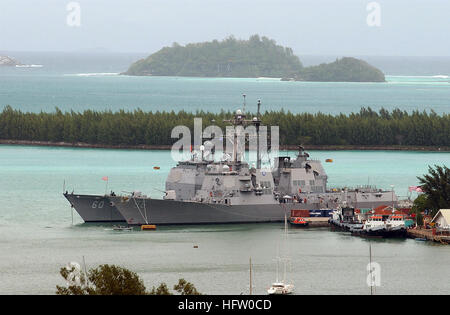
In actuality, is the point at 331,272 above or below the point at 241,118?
below

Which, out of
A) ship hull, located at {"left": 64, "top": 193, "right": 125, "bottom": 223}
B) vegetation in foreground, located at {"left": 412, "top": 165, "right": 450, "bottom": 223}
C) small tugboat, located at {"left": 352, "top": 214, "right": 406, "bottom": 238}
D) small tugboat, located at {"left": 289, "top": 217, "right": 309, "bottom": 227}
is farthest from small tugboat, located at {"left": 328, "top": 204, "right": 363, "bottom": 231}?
ship hull, located at {"left": 64, "top": 193, "right": 125, "bottom": 223}

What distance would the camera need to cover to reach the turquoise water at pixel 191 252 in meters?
46.3

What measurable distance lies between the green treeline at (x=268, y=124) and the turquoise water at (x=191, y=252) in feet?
97.1

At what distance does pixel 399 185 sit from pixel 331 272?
34542 mm

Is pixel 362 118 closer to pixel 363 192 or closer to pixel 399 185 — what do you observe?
pixel 399 185

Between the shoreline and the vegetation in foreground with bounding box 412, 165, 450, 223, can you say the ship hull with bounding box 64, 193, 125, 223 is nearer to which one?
the vegetation in foreground with bounding box 412, 165, 450, 223

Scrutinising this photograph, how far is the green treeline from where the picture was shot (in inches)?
4390

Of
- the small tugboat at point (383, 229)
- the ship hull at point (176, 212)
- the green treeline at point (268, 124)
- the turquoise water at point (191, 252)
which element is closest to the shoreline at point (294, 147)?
the green treeline at point (268, 124)

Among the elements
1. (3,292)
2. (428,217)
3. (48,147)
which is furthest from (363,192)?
(48,147)

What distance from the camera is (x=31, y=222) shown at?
63094mm

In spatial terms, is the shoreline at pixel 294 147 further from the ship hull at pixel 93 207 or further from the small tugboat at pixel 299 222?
the ship hull at pixel 93 207

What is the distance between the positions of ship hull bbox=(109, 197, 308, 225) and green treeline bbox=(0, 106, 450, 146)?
4468cm
